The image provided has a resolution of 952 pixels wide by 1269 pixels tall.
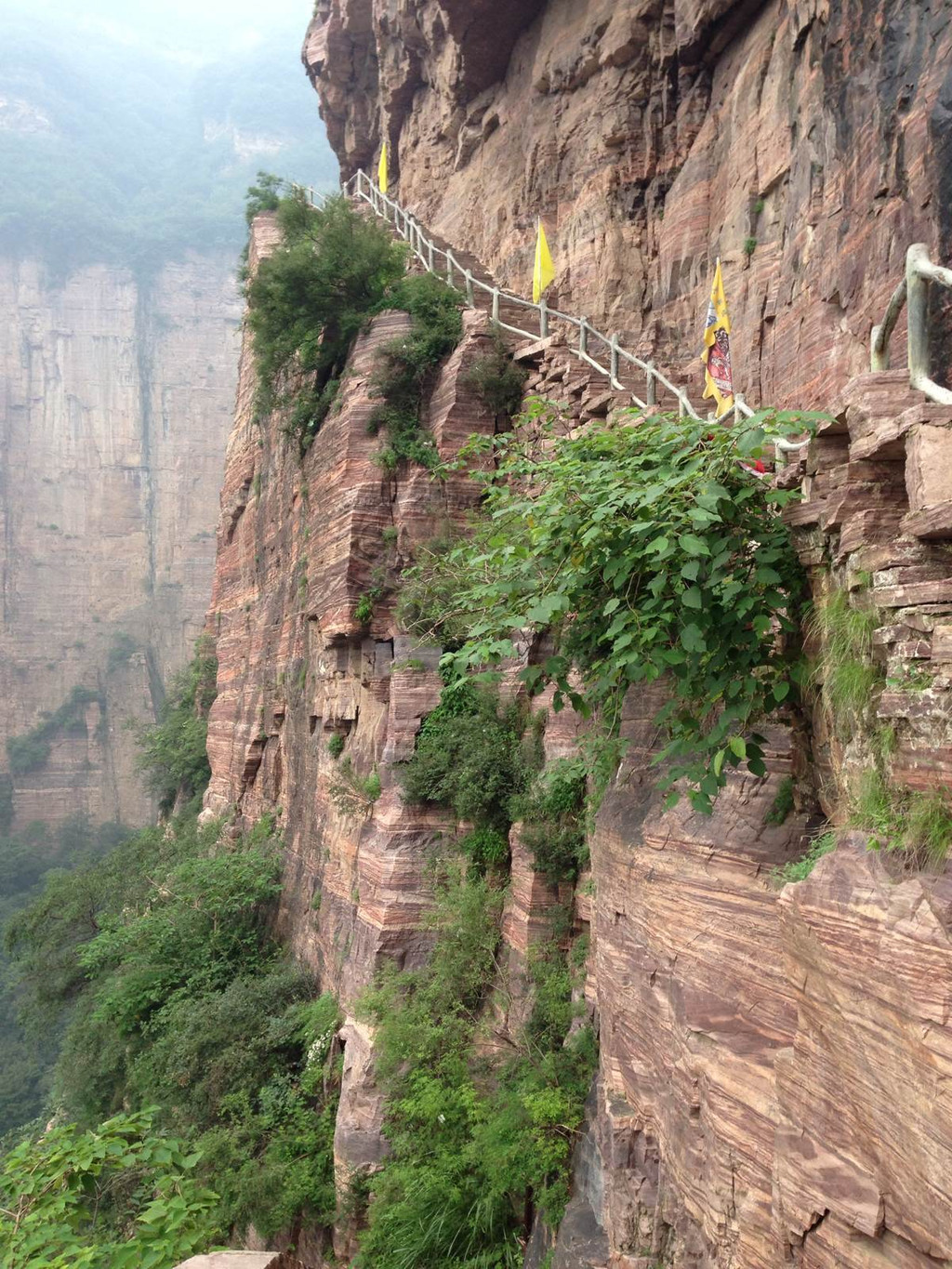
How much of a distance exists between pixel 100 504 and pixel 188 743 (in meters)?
48.4

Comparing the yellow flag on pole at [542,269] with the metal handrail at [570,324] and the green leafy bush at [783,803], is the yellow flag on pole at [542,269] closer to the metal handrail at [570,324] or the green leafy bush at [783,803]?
the metal handrail at [570,324]

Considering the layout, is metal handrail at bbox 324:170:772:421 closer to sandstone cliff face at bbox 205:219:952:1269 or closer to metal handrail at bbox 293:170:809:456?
metal handrail at bbox 293:170:809:456

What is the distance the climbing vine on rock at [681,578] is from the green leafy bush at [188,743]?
850 inches

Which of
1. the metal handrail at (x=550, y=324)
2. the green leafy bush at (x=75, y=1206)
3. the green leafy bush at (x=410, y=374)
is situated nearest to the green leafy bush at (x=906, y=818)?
the metal handrail at (x=550, y=324)

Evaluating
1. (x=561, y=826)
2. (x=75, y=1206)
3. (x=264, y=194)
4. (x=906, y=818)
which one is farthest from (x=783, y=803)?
(x=264, y=194)

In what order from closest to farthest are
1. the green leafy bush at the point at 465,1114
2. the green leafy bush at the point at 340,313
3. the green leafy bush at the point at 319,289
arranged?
1. the green leafy bush at the point at 465,1114
2. the green leafy bush at the point at 340,313
3. the green leafy bush at the point at 319,289

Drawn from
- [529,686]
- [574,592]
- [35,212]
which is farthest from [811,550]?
[35,212]

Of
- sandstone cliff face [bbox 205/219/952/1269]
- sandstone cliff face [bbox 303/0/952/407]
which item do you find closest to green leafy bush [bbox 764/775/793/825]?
sandstone cliff face [bbox 205/219/952/1269]

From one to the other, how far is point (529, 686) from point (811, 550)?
5.99 feet

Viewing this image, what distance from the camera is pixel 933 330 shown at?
558cm

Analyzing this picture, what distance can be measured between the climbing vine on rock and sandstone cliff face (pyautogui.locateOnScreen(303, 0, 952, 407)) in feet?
13.8

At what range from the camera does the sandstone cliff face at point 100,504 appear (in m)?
59.3

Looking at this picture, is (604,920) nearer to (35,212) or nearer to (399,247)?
(399,247)

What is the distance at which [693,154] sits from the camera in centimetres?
1389
